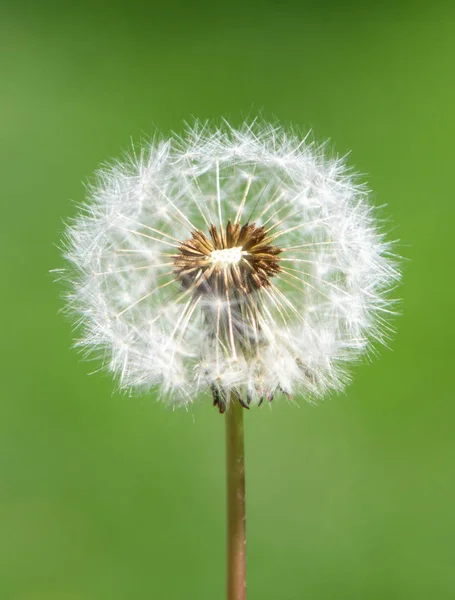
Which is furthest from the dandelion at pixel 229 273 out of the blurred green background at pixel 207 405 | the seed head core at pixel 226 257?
the blurred green background at pixel 207 405

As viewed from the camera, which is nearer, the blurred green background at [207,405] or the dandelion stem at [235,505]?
the dandelion stem at [235,505]

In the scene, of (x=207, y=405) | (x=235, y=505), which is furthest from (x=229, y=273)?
(x=207, y=405)

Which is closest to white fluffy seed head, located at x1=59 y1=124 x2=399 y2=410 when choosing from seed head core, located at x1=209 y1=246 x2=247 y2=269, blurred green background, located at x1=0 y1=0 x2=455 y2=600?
seed head core, located at x1=209 y1=246 x2=247 y2=269

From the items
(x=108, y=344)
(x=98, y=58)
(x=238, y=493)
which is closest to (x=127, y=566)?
(x=108, y=344)

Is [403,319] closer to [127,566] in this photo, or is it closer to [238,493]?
[127,566]

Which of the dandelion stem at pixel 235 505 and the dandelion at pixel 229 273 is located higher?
the dandelion at pixel 229 273

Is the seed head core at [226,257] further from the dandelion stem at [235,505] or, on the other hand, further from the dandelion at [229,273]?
the dandelion stem at [235,505]

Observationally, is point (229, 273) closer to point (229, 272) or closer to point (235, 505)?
point (229, 272)
